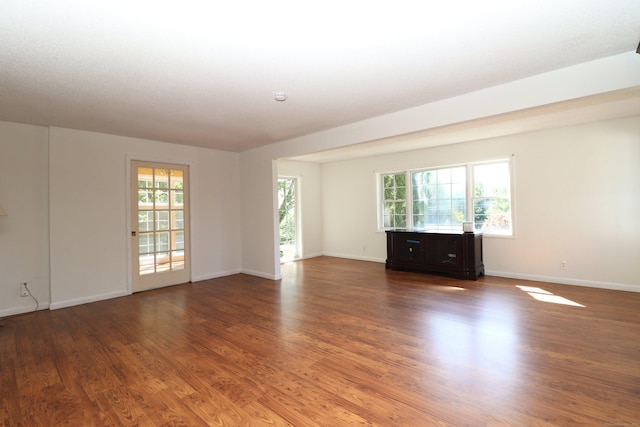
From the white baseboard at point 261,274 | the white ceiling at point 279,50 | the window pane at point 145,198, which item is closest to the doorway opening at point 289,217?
the white baseboard at point 261,274

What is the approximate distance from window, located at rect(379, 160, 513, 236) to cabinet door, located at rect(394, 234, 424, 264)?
60cm

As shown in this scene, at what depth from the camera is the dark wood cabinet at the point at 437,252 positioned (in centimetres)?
533

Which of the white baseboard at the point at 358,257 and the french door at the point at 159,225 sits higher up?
the french door at the point at 159,225

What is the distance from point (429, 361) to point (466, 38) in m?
2.50

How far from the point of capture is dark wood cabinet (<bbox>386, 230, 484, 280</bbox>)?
17.5ft

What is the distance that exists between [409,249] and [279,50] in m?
4.69

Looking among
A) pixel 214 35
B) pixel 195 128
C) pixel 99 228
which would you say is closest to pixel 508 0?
pixel 214 35

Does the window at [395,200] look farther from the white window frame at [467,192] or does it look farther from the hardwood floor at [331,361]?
the hardwood floor at [331,361]

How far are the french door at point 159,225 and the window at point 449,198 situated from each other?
4.29m

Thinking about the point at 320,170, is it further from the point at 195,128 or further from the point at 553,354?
the point at 553,354

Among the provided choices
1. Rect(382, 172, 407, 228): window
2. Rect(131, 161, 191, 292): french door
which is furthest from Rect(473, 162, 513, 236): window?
Rect(131, 161, 191, 292): french door

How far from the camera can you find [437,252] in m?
5.70

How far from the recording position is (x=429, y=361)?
255 centimetres

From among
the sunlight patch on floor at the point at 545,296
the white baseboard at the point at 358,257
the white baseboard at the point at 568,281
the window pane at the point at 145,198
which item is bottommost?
the sunlight patch on floor at the point at 545,296
